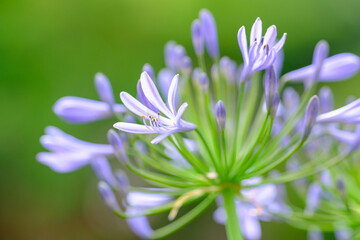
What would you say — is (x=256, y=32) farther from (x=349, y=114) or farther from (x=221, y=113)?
(x=349, y=114)

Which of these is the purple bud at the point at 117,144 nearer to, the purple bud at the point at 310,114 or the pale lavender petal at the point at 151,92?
Result: the pale lavender petal at the point at 151,92

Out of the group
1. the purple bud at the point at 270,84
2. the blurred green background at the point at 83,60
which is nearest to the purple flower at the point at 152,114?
the purple bud at the point at 270,84

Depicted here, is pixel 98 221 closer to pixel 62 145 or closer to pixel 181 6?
pixel 181 6

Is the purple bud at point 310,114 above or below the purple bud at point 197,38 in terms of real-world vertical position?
below

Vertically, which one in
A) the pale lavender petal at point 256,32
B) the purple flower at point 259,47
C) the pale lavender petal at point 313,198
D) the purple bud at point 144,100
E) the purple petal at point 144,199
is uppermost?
the pale lavender petal at point 256,32

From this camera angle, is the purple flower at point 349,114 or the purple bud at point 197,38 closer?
the purple flower at point 349,114

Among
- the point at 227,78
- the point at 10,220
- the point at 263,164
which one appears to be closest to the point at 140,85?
the point at 263,164
